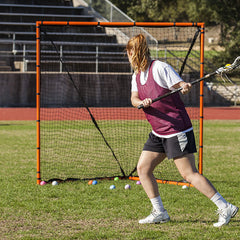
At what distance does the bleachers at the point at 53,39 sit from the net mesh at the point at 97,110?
0.08m

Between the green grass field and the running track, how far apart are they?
9.59 m

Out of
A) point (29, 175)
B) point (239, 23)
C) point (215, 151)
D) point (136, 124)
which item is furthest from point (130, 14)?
point (29, 175)

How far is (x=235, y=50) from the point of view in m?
34.0

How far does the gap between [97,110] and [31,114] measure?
270 centimetres

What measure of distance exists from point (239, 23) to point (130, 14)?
486 inches

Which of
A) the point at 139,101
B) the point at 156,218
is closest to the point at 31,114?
the point at 156,218

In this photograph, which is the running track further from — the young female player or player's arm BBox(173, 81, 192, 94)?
player's arm BBox(173, 81, 192, 94)

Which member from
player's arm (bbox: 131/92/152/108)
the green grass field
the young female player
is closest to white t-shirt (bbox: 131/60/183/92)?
the young female player

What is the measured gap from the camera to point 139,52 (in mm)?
4844

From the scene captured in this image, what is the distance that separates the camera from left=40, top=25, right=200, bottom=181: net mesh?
864 centimetres

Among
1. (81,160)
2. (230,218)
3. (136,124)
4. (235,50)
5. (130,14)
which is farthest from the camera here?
(130,14)

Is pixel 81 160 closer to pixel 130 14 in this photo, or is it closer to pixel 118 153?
pixel 118 153

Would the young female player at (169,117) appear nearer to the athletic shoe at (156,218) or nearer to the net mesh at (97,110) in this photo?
the athletic shoe at (156,218)

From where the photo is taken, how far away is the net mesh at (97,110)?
8641 millimetres
